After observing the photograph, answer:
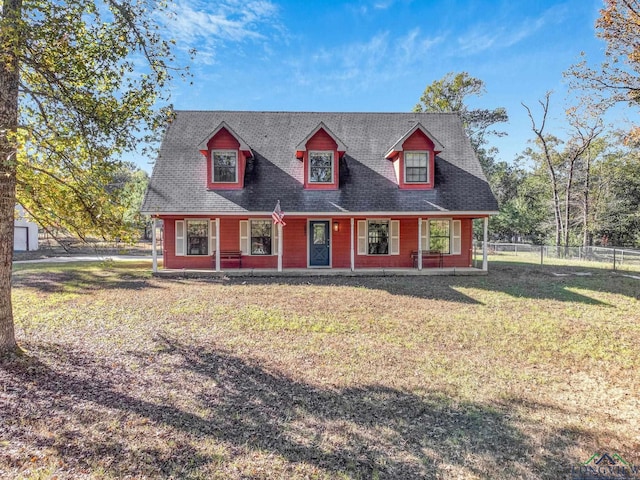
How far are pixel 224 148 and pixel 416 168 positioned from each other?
818 centimetres

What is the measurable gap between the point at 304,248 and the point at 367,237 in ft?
9.23

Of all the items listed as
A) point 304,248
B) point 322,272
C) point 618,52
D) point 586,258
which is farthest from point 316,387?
point 586,258

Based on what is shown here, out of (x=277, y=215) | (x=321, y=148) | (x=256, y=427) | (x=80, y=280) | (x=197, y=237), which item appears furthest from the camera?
(x=197, y=237)

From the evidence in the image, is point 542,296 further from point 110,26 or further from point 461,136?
point 110,26

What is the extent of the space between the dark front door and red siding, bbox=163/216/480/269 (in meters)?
0.22

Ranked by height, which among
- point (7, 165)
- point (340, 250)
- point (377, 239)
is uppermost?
point (7, 165)

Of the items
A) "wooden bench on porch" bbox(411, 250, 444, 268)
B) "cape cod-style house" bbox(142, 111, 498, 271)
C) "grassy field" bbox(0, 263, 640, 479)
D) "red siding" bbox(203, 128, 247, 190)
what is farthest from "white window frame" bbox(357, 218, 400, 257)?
"red siding" bbox(203, 128, 247, 190)

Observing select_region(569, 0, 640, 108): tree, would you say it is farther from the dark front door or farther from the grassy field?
the dark front door

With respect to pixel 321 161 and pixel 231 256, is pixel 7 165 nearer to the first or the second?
pixel 231 256

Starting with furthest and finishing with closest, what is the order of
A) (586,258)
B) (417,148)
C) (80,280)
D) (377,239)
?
Answer: (586,258) < (377,239) < (417,148) < (80,280)

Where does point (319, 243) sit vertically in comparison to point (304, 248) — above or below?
above

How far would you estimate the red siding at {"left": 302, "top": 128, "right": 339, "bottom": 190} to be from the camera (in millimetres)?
13859

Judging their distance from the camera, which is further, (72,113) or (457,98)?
(457,98)

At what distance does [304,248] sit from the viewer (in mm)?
14445
